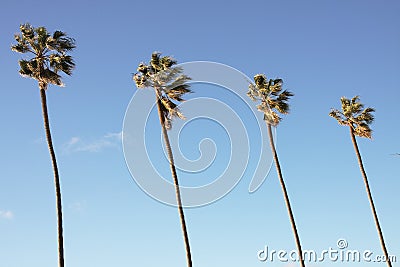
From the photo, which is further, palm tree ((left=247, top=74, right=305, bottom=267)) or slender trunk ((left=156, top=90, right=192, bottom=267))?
palm tree ((left=247, top=74, right=305, bottom=267))

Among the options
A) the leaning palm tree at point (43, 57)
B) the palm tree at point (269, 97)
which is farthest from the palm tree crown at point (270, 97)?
the leaning palm tree at point (43, 57)

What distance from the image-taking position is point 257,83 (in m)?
40.6

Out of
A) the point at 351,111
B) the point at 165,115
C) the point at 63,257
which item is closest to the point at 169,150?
the point at 165,115

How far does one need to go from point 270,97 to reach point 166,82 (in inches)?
412

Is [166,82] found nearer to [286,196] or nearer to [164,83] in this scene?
[164,83]

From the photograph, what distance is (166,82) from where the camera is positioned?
112 ft

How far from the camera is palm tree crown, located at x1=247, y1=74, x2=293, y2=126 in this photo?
131 feet

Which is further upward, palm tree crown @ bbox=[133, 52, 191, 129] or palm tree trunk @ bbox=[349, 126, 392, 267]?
palm tree crown @ bbox=[133, 52, 191, 129]

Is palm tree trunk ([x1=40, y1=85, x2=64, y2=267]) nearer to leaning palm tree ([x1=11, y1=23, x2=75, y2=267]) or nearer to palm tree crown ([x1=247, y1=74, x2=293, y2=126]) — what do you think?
leaning palm tree ([x1=11, y1=23, x2=75, y2=267])

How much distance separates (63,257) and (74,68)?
39.7 ft

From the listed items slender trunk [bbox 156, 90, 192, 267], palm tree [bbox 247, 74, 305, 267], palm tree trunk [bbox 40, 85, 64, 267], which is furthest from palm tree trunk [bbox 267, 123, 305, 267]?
palm tree trunk [bbox 40, 85, 64, 267]

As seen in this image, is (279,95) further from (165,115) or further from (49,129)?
(49,129)

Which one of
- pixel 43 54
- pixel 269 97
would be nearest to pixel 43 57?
pixel 43 54

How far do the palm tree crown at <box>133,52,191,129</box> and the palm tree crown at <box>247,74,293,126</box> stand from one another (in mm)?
8690
